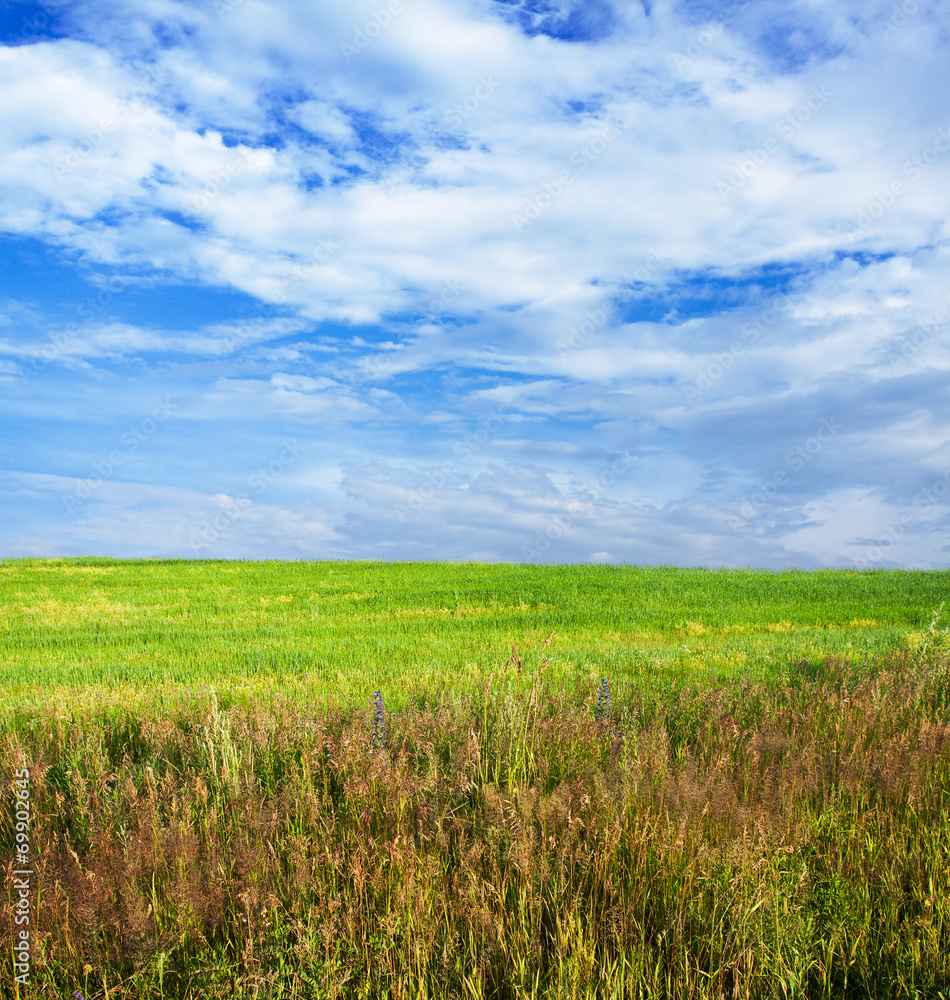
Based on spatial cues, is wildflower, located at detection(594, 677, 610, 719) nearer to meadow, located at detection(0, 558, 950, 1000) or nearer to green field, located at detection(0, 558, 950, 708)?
meadow, located at detection(0, 558, 950, 1000)

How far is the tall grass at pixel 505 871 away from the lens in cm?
310

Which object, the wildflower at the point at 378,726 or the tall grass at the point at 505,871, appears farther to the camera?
the wildflower at the point at 378,726

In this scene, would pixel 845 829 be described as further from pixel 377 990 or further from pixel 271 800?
pixel 271 800

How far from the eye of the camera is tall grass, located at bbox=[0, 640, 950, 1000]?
10.2 feet

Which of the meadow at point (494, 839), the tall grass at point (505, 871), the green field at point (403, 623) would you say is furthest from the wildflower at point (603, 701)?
the green field at point (403, 623)

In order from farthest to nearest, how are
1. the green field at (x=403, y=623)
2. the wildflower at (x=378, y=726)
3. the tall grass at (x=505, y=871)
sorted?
the green field at (x=403, y=623), the wildflower at (x=378, y=726), the tall grass at (x=505, y=871)

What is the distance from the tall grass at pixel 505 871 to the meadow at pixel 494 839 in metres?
0.02

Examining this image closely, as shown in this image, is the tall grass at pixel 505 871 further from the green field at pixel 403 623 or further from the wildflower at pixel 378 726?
the green field at pixel 403 623

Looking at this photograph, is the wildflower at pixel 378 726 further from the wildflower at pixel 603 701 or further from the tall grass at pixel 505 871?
the wildflower at pixel 603 701

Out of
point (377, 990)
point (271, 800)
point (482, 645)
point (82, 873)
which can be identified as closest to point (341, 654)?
point (482, 645)

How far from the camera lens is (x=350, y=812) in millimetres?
4312

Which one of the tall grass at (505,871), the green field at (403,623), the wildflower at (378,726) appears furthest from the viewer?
the green field at (403,623)

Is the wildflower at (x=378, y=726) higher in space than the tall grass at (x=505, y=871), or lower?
higher

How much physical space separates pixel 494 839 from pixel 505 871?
0.25m
